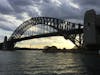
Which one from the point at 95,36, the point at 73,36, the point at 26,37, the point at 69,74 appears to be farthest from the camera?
the point at 26,37

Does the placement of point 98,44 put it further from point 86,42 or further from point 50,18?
point 50,18

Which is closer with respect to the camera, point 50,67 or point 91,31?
point 50,67

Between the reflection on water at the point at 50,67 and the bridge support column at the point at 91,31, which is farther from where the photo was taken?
the bridge support column at the point at 91,31

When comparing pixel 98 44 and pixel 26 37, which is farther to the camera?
pixel 26 37

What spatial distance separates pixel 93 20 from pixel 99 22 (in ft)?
17.9

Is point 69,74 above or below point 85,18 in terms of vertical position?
below

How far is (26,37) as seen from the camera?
179 m

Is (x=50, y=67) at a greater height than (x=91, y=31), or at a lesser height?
lesser

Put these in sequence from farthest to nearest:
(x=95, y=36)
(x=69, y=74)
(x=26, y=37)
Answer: (x=26, y=37) → (x=95, y=36) → (x=69, y=74)

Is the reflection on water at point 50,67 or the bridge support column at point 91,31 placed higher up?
the bridge support column at point 91,31

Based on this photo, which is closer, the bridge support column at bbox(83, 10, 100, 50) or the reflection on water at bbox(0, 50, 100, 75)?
the reflection on water at bbox(0, 50, 100, 75)

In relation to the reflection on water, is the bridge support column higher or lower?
higher

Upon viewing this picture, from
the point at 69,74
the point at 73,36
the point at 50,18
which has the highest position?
the point at 50,18

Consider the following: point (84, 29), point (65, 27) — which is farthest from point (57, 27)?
point (84, 29)
